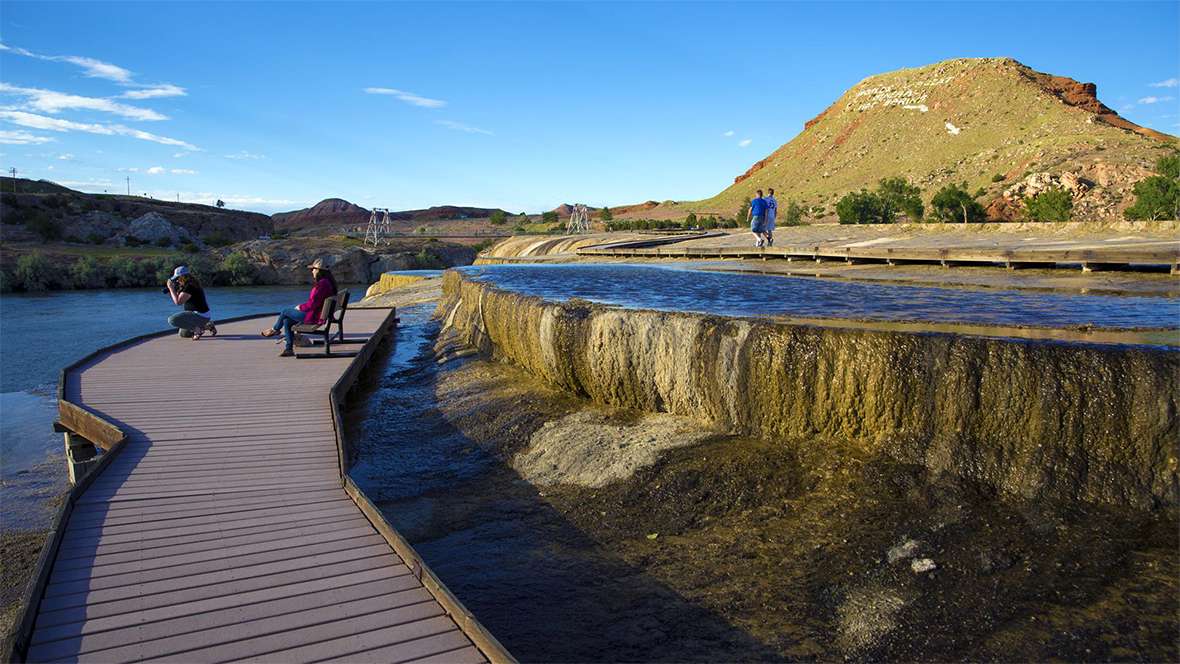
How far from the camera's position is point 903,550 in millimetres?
5398

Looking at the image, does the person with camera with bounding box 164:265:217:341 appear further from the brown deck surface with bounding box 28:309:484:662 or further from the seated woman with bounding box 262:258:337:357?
the brown deck surface with bounding box 28:309:484:662

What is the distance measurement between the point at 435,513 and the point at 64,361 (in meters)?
20.5

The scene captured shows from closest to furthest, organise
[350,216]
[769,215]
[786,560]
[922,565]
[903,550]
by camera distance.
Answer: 1. [922,565]
2. [903,550]
3. [786,560]
4. [769,215]
5. [350,216]

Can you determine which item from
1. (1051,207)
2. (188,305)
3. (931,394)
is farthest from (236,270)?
(931,394)

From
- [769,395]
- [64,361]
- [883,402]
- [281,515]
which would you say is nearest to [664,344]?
[769,395]

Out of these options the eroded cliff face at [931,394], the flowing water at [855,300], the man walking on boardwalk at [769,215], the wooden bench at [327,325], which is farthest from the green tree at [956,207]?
the eroded cliff face at [931,394]

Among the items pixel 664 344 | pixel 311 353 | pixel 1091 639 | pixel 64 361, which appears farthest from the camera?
pixel 64 361

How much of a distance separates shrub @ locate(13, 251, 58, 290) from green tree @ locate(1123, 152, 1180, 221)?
6181cm

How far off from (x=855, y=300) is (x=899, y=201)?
48.9 meters

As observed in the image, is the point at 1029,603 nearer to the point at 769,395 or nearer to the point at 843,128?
the point at 769,395

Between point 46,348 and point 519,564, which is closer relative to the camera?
point 519,564

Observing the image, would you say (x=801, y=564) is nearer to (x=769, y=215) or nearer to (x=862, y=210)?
(x=769, y=215)

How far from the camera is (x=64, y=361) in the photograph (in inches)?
869

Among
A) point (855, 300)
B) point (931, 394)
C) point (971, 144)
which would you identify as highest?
point (971, 144)
